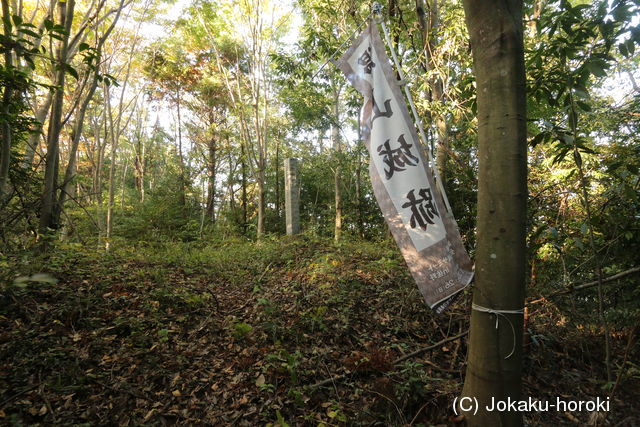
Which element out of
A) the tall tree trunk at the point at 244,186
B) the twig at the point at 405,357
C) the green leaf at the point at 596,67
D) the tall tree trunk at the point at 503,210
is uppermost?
the tall tree trunk at the point at 244,186

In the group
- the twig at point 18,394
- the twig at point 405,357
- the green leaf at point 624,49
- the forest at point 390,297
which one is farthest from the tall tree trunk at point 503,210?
the twig at point 18,394

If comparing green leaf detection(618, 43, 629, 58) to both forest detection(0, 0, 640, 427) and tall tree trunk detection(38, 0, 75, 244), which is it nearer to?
forest detection(0, 0, 640, 427)

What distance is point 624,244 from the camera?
3.34 m

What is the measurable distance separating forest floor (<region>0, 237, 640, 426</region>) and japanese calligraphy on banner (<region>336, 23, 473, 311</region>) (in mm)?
1171

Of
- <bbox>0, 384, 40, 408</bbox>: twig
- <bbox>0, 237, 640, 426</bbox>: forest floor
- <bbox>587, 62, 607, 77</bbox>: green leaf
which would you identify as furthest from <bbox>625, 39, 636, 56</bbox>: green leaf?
<bbox>0, 384, 40, 408</bbox>: twig

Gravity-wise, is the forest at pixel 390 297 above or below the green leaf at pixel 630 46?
below

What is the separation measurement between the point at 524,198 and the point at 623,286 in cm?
302

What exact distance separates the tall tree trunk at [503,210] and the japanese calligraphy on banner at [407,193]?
1.29 ft

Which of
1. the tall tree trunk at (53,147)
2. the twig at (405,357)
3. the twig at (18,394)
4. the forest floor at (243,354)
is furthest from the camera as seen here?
the tall tree trunk at (53,147)

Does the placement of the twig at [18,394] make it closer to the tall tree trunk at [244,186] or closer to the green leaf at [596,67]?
the green leaf at [596,67]

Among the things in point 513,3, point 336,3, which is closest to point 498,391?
point 513,3

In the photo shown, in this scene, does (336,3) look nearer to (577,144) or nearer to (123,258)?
(577,144)

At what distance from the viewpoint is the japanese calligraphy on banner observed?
225cm

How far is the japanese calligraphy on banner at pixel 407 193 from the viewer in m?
2.25
